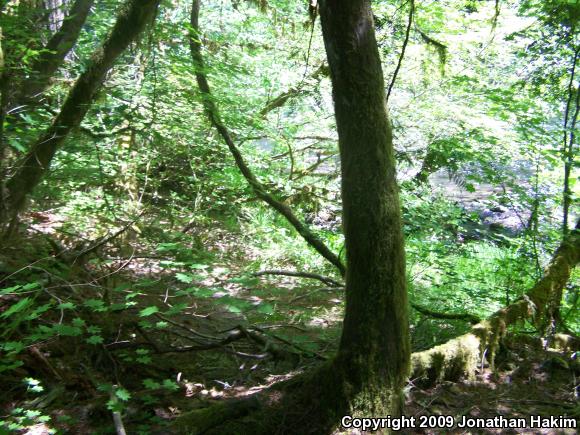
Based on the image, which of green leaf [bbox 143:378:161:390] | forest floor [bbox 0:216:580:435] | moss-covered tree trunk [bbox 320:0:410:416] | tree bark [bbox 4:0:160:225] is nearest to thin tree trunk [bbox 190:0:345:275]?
tree bark [bbox 4:0:160:225]

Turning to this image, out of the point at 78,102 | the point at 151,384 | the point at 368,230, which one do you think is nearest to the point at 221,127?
the point at 78,102

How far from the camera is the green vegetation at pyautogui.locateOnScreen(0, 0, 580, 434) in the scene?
254cm

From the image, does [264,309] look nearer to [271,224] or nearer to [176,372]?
[176,372]

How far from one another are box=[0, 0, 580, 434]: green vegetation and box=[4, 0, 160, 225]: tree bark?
2 centimetres

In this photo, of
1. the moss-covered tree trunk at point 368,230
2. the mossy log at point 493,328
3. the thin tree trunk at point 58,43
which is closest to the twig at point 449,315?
the mossy log at point 493,328

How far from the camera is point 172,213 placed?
7172 mm

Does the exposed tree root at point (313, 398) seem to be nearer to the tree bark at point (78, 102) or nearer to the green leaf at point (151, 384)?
the green leaf at point (151, 384)

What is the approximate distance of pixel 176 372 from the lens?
3.81 m

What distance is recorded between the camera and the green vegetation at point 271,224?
2545 millimetres

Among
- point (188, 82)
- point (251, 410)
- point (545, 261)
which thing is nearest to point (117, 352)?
point (251, 410)

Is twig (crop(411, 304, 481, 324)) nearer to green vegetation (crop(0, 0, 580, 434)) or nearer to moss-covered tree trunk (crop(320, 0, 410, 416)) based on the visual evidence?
green vegetation (crop(0, 0, 580, 434))

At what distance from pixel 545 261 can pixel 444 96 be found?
3.54 m

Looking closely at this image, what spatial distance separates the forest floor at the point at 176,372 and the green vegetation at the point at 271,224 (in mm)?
23

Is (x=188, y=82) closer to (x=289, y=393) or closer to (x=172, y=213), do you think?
(x=172, y=213)
